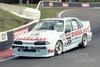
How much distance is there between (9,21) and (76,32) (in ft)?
26.5

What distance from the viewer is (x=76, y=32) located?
→ 12.1 m

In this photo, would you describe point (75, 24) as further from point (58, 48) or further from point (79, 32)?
point (58, 48)

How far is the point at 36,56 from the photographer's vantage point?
10242mm

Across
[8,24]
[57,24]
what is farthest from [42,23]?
[8,24]

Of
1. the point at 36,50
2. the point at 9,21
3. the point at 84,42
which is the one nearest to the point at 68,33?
the point at 84,42

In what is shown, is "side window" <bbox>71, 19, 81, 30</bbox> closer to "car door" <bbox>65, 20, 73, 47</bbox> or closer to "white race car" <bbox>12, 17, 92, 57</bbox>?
"white race car" <bbox>12, 17, 92, 57</bbox>

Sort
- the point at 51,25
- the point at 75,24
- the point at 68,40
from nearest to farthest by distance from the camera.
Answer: the point at 68,40, the point at 51,25, the point at 75,24

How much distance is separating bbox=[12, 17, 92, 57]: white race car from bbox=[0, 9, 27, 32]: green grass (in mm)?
6346

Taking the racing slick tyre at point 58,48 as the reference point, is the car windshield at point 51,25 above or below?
above

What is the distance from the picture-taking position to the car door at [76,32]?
1188 centimetres

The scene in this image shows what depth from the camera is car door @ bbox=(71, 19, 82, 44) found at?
468 inches

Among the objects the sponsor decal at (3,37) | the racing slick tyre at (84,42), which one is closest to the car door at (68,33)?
the racing slick tyre at (84,42)

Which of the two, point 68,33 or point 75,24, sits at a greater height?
point 75,24

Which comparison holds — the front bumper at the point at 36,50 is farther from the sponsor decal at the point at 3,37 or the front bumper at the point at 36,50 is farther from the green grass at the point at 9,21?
the green grass at the point at 9,21
